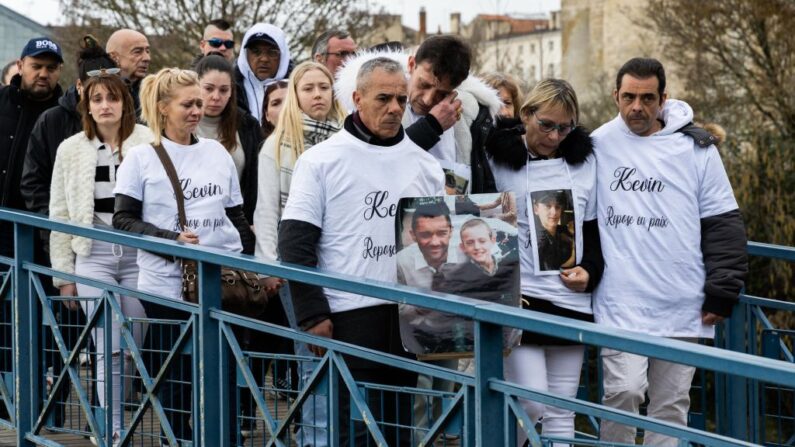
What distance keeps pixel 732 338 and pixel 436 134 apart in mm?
2050

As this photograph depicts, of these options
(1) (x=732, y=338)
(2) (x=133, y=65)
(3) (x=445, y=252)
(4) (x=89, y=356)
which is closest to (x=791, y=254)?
(1) (x=732, y=338)

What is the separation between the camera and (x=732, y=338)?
20.1 ft

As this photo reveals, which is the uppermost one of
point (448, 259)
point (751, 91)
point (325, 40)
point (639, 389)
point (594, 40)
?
point (594, 40)

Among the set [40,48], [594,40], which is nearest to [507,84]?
[40,48]

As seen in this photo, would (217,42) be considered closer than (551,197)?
No

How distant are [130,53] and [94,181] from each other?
168 centimetres

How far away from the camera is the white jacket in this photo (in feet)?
19.6

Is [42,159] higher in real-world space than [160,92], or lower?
lower

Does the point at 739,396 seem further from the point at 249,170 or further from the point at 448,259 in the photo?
the point at 249,170

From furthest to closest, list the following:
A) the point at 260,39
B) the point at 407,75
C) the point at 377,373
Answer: the point at 260,39 → the point at 407,75 → the point at 377,373

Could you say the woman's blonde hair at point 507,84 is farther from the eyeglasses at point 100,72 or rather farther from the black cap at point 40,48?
the black cap at point 40,48

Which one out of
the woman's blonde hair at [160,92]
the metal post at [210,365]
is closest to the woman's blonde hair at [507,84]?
the woman's blonde hair at [160,92]

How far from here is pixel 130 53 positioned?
755 centimetres

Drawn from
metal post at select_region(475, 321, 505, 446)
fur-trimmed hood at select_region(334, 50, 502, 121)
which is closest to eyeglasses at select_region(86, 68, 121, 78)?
fur-trimmed hood at select_region(334, 50, 502, 121)
